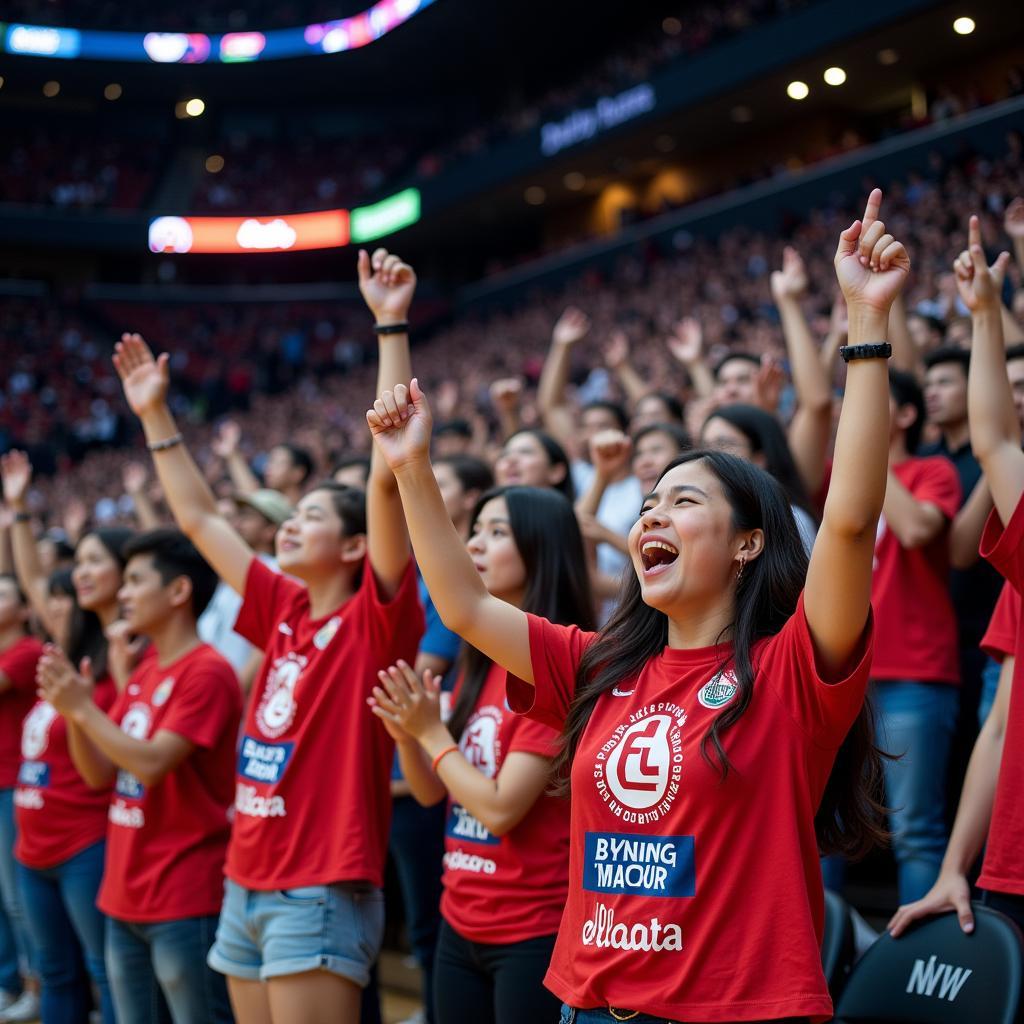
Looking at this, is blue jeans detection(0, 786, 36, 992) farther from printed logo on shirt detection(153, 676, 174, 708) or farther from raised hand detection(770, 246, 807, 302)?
raised hand detection(770, 246, 807, 302)

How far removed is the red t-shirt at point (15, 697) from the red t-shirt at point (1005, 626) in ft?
12.5

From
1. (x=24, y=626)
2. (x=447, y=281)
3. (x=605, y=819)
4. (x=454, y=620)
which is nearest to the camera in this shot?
(x=605, y=819)

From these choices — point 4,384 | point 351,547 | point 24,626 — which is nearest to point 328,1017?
point 351,547

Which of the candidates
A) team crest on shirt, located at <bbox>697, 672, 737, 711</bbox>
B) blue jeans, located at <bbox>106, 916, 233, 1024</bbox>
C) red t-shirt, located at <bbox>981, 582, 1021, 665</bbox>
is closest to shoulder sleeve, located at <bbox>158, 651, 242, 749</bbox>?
blue jeans, located at <bbox>106, 916, 233, 1024</bbox>

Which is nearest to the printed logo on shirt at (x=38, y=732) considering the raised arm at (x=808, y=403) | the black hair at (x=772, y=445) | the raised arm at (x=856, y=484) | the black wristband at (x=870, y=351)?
the black hair at (x=772, y=445)

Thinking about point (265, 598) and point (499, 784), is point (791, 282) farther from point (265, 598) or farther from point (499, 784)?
point (499, 784)

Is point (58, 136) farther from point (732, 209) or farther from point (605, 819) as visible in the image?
point (605, 819)

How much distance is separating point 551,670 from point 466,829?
2.41 ft

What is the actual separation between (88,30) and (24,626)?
22916mm

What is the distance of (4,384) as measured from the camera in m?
22.5

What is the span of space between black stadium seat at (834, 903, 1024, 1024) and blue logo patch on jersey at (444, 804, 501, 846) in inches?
31.8

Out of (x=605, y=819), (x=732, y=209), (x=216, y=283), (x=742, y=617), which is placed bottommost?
(x=605, y=819)

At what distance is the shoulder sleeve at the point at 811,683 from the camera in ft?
5.83

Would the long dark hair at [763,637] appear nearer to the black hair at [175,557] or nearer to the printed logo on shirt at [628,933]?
the printed logo on shirt at [628,933]
